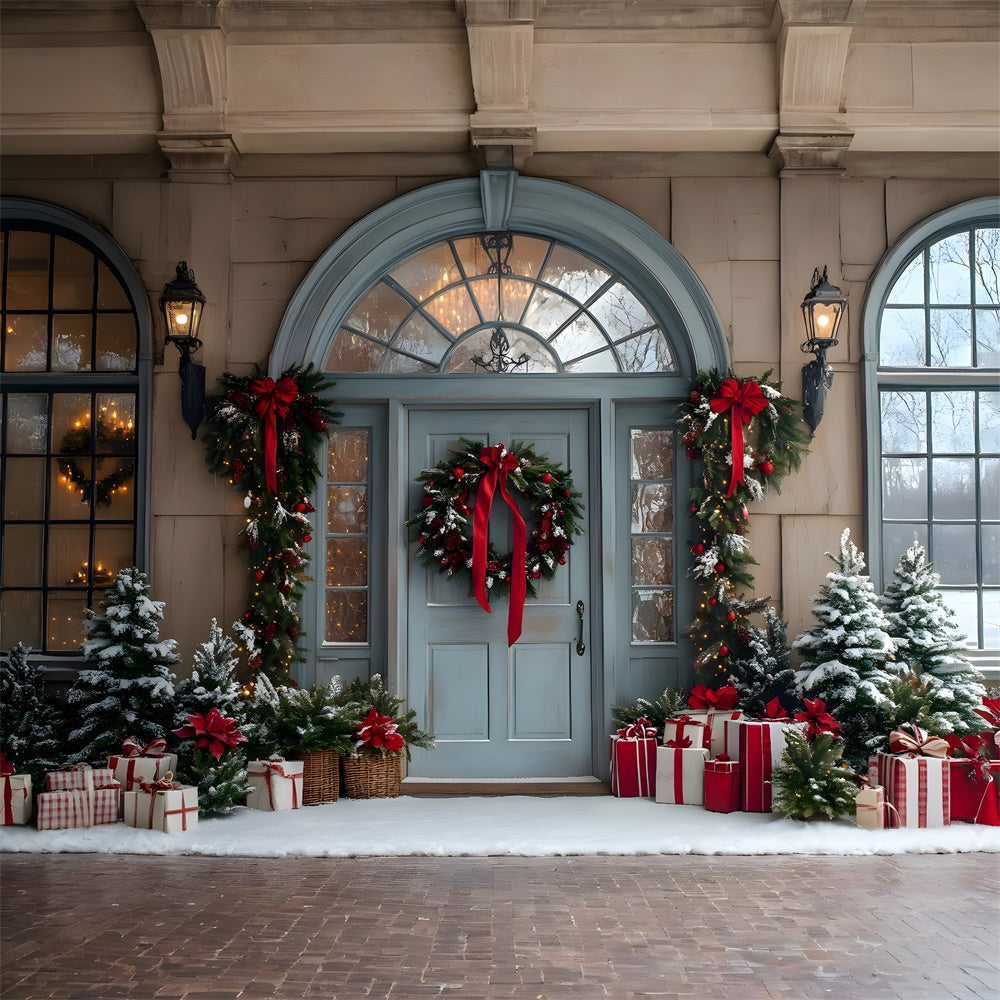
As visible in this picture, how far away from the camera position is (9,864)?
17.3 ft

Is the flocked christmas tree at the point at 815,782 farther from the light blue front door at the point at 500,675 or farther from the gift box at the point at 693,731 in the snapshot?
the light blue front door at the point at 500,675

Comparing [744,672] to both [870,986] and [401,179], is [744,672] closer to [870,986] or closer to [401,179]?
[870,986]

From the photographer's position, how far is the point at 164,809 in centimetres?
575

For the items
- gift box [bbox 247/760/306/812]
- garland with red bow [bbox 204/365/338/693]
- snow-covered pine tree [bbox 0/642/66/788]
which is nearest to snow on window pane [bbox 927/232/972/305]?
garland with red bow [bbox 204/365/338/693]

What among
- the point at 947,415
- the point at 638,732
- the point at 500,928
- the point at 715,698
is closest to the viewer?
the point at 500,928

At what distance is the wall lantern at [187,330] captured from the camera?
6879mm

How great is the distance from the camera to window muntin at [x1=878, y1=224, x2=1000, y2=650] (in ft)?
23.9

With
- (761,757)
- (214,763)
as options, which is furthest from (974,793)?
(214,763)

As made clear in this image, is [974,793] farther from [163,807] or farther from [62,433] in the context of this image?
[62,433]

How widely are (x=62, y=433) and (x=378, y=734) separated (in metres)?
3.09

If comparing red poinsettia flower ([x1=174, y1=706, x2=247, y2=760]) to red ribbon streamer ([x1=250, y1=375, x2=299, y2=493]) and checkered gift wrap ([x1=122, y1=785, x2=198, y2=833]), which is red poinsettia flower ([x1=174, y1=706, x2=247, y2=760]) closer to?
checkered gift wrap ([x1=122, y1=785, x2=198, y2=833])

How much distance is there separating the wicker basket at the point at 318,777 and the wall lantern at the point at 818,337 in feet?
12.5

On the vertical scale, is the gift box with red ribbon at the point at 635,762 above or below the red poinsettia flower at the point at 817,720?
below

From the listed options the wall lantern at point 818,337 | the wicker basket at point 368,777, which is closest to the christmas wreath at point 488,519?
the wicker basket at point 368,777
